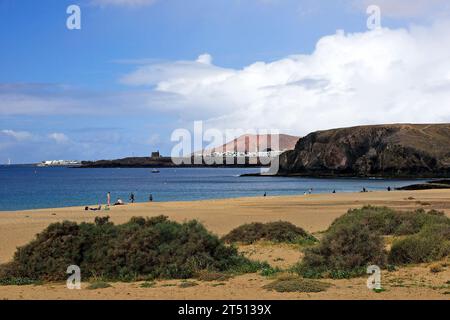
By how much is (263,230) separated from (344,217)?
12.8 ft

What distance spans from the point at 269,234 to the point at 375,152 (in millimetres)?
134177

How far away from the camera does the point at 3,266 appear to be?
49.0ft

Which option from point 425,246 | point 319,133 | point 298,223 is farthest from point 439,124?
point 425,246

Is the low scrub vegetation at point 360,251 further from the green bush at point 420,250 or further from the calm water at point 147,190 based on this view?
the calm water at point 147,190

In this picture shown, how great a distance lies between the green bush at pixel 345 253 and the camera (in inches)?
573

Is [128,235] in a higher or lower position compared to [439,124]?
lower

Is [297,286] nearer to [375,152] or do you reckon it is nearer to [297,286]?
[297,286]

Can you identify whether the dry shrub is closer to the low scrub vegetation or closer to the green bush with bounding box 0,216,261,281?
the low scrub vegetation

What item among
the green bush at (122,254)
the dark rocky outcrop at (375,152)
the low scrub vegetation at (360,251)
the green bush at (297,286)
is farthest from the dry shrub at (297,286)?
the dark rocky outcrop at (375,152)

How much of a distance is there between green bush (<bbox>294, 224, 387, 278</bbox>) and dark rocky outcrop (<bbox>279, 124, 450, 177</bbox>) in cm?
13161

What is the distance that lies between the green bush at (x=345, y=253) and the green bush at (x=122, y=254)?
1.54 metres

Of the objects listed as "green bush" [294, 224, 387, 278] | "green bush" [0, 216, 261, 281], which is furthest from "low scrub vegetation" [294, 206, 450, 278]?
"green bush" [0, 216, 261, 281]
